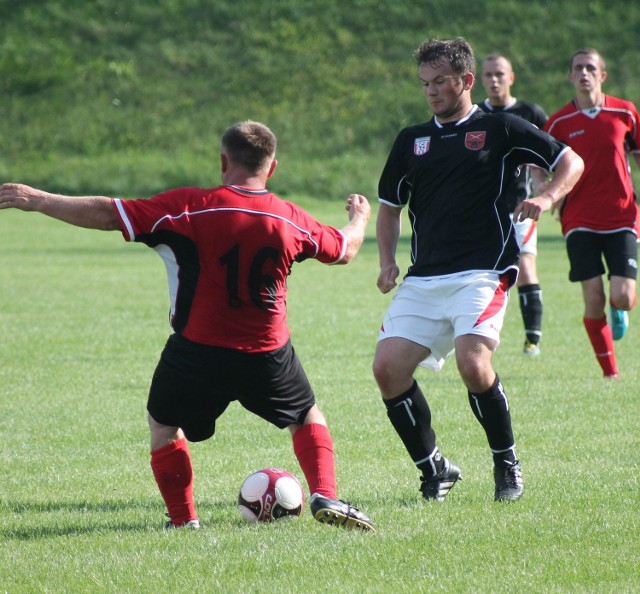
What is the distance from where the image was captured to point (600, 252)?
8828 mm

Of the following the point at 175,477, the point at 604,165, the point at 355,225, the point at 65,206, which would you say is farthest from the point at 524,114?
the point at 65,206

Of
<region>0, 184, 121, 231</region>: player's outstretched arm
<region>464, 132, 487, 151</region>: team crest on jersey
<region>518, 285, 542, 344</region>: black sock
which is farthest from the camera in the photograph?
<region>518, 285, 542, 344</region>: black sock

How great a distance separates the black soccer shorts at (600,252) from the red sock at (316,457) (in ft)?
14.0

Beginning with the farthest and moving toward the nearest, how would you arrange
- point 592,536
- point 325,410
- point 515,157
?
point 325,410 → point 515,157 → point 592,536

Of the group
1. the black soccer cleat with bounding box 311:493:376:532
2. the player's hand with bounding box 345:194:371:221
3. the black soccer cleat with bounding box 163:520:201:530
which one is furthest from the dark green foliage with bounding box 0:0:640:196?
the black soccer cleat with bounding box 311:493:376:532

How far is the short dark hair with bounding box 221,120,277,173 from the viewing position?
4656 millimetres

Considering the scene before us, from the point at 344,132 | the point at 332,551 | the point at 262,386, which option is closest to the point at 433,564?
the point at 332,551

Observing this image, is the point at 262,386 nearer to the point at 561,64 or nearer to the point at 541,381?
the point at 541,381

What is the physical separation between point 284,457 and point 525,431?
1555 millimetres

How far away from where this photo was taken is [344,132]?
3884 cm

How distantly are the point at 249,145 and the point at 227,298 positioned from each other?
627 millimetres

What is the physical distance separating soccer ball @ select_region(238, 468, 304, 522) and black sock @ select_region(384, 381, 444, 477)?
0.63m

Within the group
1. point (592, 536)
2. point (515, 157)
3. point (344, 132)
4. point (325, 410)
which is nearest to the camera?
point (592, 536)

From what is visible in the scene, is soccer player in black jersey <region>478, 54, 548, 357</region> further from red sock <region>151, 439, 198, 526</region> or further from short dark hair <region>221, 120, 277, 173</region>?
red sock <region>151, 439, 198, 526</region>
